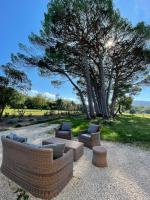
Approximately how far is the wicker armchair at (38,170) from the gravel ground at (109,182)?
169 mm

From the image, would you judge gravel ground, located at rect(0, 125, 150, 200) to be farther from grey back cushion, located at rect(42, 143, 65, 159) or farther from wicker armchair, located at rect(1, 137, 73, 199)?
grey back cushion, located at rect(42, 143, 65, 159)

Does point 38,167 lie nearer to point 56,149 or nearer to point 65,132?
point 56,149

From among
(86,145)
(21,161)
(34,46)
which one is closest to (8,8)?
(34,46)

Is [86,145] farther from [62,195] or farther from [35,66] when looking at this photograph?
[35,66]

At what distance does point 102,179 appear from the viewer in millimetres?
3652

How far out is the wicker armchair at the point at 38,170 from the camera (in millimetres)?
2867

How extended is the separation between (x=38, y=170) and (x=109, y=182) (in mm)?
1512

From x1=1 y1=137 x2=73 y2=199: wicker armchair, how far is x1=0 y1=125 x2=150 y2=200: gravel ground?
0.17 meters

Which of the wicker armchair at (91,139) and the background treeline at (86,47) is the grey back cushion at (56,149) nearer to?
the wicker armchair at (91,139)

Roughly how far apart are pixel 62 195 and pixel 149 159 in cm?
307

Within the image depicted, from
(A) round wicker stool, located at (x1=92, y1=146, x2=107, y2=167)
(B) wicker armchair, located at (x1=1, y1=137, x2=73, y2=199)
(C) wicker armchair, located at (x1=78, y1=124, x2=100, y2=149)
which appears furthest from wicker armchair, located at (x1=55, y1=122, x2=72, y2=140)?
(B) wicker armchair, located at (x1=1, y1=137, x2=73, y2=199)

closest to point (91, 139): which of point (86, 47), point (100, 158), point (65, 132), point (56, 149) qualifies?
point (65, 132)

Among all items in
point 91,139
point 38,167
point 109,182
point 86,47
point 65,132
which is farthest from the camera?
point 86,47

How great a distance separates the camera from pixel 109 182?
11.6 feet
